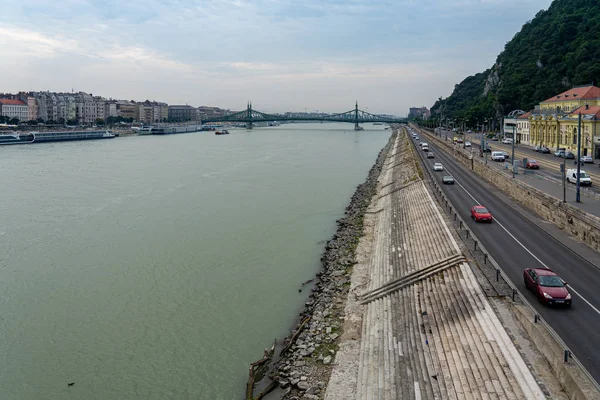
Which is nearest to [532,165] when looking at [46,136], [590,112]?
[590,112]

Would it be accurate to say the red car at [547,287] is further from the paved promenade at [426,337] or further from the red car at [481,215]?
the red car at [481,215]

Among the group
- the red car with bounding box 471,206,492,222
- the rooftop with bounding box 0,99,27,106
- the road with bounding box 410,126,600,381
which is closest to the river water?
the road with bounding box 410,126,600,381

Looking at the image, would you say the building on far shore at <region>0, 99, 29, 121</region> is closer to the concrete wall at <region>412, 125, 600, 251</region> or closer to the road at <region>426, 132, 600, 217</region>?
the road at <region>426, 132, 600, 217</region>

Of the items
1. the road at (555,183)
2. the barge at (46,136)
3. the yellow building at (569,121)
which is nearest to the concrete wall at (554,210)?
the road at (555,183)

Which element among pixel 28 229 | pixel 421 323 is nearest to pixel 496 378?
pixel 421 323

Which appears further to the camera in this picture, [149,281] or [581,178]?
[581,178]

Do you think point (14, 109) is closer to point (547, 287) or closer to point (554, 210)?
point (554, 210)
